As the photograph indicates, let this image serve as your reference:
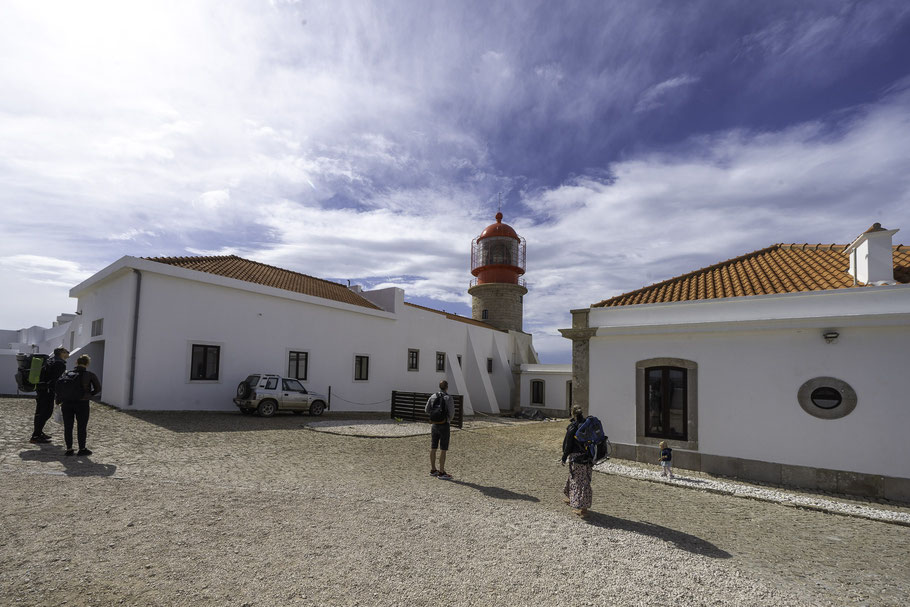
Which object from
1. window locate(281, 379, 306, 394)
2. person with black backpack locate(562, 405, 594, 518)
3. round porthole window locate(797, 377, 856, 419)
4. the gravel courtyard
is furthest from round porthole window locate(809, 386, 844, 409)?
window locate(281, 379, 306, 394)

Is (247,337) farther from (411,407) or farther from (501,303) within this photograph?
(501,303)

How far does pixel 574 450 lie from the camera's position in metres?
6.36

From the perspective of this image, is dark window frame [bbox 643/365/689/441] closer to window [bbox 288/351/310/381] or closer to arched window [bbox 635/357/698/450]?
arched window [bbox 635/357/698/450]

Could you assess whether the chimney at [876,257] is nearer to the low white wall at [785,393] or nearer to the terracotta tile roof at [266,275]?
the low white wall at [785,393]

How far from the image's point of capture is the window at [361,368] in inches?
747

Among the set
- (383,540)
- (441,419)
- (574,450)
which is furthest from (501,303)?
(383,540)

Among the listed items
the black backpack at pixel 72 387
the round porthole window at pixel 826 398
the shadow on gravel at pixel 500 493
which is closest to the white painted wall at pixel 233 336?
the black backpack at pixel 72 387

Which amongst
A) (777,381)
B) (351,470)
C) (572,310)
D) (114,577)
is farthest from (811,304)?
(114,577)

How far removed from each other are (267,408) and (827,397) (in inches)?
534

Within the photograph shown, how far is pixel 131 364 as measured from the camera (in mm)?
12523

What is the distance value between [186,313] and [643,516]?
43.0 feet

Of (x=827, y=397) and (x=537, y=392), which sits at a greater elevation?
(x=827, y=397)

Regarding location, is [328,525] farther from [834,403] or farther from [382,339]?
[382,339]

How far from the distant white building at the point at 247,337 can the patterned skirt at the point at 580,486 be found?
1195 cm
